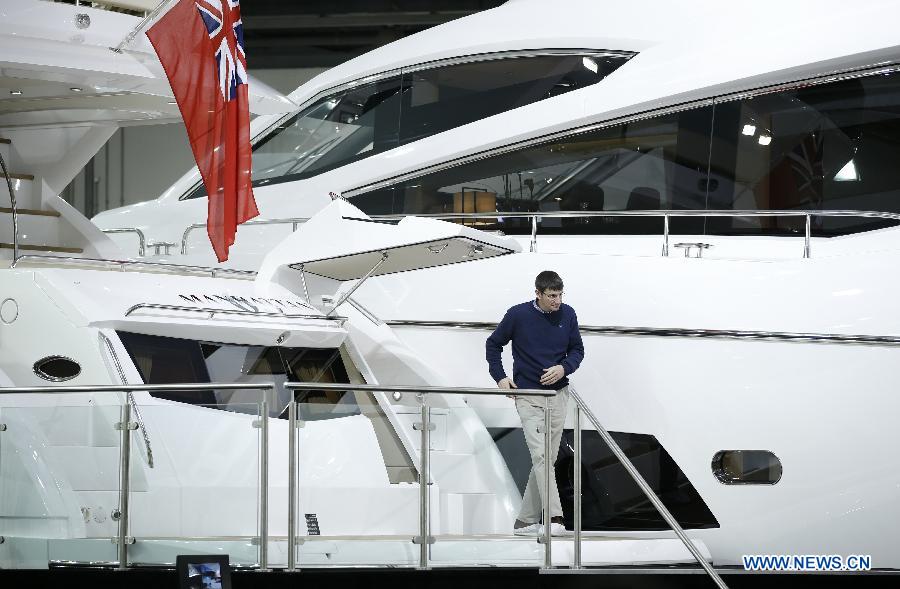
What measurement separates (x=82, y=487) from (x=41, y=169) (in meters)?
3.90

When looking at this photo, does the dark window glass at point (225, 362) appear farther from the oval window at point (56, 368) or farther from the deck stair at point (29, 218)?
the deck stair at point (29, 218)

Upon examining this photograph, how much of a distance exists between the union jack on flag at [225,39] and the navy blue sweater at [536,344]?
2.31 metres

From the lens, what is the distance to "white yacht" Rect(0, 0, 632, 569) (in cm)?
556

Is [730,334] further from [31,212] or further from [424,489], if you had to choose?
[31,212]

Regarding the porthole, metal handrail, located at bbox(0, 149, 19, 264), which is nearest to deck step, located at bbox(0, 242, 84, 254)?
metal handrail, located at bbox(0, 149, 19, 264)

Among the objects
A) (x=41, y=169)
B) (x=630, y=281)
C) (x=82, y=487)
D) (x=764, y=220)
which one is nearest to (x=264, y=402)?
(x=82, y=487)

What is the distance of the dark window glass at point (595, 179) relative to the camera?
9.70m

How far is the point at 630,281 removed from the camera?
812 centimetres

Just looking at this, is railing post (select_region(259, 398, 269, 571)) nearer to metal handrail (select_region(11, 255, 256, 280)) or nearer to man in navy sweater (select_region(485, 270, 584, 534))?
man in navy sweater (select_region(485, 270, 584, 534))

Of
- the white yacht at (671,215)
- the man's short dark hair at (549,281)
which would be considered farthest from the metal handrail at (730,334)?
the man's short dark hair at (549,281)

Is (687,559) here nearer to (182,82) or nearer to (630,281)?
(630,281)

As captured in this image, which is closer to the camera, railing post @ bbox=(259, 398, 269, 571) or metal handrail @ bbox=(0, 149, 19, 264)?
railing post @ bbox=(259, 398, 269, 571)

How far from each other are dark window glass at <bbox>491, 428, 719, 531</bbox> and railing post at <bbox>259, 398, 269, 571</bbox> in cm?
189

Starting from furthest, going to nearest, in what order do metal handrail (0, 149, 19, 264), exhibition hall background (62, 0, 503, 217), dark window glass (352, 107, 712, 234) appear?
exhibition hall background (62, 0, 503, 217)
dark window glass (352, 107, 712, 234)
metal handrail (0, 149, 19, 264)
